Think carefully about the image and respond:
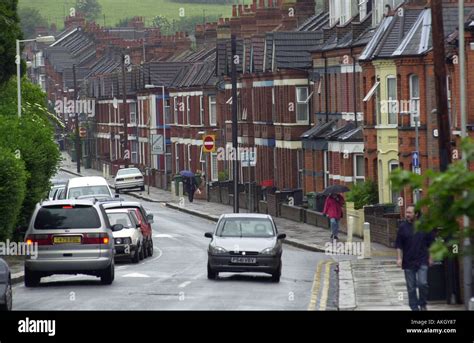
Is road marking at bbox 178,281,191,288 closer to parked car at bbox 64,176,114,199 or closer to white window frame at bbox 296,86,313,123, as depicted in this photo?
parked car at bbox 64,176,114,199

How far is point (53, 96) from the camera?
150250mm

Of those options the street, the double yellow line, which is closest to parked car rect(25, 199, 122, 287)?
the street

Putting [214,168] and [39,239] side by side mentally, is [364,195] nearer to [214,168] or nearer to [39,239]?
[39,239]

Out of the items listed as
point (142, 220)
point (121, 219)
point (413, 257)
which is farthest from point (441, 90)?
→ point (142, 220)

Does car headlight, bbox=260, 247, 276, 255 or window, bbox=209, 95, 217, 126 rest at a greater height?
window, bbox=209, 95, 217, 126

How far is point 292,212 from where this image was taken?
60.9 metres

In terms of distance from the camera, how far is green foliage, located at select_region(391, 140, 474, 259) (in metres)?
11.2

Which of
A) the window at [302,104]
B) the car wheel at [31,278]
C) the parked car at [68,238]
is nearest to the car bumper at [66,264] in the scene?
the parked car at [68,238]

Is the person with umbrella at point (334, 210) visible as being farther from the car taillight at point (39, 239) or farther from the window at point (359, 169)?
the car taillight at point (39, 239)

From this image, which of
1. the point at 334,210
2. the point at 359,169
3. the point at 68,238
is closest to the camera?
the point at 68,238

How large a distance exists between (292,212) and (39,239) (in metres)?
33.2

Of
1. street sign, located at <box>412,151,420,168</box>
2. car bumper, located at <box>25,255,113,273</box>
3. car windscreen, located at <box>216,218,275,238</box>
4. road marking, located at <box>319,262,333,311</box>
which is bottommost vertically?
road marking, located at <box>319,262,333,311</box>

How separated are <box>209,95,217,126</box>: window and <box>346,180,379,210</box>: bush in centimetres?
3376
